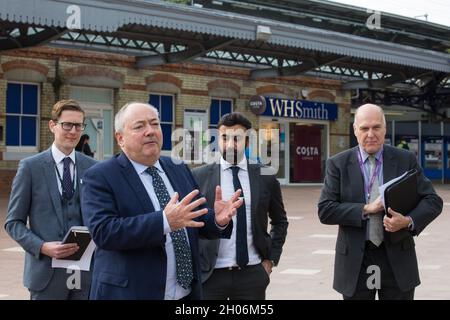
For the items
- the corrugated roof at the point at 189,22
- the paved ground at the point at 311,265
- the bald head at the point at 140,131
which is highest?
the corrugated roof at the point at 189,22

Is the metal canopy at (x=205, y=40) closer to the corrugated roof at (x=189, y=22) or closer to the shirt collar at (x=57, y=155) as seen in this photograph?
the corrugated roof at (x=189, y=22)

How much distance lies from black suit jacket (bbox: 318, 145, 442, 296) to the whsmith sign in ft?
64.8

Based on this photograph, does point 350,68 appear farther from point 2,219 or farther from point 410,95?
point 2,219

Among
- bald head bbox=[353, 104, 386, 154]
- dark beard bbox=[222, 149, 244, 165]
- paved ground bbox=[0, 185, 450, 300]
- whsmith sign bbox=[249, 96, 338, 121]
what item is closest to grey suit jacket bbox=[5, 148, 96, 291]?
dark beard bbox=[222, 149, 244, 165]

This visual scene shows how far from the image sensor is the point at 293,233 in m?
13.2

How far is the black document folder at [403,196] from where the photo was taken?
13.1ft

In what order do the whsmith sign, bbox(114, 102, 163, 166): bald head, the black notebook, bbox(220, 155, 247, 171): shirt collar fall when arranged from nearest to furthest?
bbox(114, 102, 163, 166): bald head, the black notebook, bbox(220, 155, 247, 171): shirt collar, the whsmith sign

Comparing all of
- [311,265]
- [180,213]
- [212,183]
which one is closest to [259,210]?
[212,183]

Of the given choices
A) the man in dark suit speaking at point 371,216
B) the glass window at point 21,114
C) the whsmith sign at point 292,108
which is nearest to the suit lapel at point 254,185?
the man in dark suit speaking at point 371,216

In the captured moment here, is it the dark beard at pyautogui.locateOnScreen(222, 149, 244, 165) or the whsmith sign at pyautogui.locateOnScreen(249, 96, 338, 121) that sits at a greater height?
the whsmith sign at pyautogui.locateOnScreen(249, 96, 338, 121)

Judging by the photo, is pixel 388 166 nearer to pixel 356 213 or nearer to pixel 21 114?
pixel 356 213

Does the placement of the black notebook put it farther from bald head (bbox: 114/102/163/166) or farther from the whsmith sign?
the whsmith sign

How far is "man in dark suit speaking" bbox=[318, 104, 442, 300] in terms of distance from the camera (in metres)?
4.22
